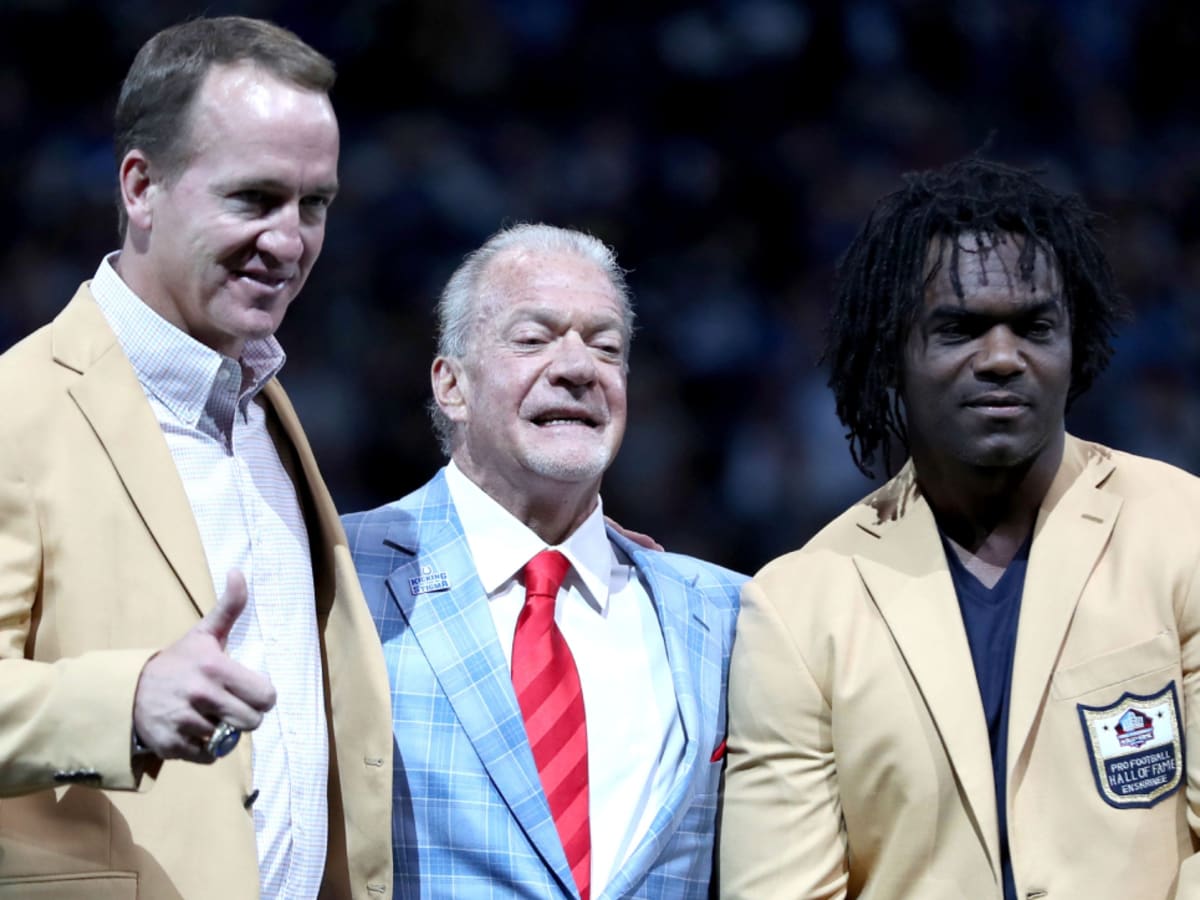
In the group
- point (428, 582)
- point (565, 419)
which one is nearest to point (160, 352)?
point (428, 582)

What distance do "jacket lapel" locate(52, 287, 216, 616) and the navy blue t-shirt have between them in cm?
102

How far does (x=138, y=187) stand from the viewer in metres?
1.91

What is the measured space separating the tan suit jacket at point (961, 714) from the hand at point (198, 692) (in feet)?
3.01

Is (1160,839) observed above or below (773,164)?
below

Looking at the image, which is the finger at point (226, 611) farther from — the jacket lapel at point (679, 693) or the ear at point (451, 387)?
the ear at point (451, 387)

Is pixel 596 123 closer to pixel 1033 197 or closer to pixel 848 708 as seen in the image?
pixel 1033 197

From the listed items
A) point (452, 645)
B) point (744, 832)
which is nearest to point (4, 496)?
point (452, 645)

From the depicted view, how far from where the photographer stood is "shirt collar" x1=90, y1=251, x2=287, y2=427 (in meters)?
1.89

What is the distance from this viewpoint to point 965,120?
4.68 m

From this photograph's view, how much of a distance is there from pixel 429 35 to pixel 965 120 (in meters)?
1.52

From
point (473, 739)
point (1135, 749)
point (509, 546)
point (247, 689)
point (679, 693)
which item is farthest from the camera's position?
point (509, 546)

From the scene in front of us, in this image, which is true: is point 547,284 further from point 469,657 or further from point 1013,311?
point 1013,311

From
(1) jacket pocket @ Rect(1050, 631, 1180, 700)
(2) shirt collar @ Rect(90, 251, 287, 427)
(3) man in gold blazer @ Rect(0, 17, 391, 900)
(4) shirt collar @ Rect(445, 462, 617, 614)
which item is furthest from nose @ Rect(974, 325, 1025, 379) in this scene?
(2) shirt collar @ Rect(90, 251, 287, 427)

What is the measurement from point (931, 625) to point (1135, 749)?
30cm
